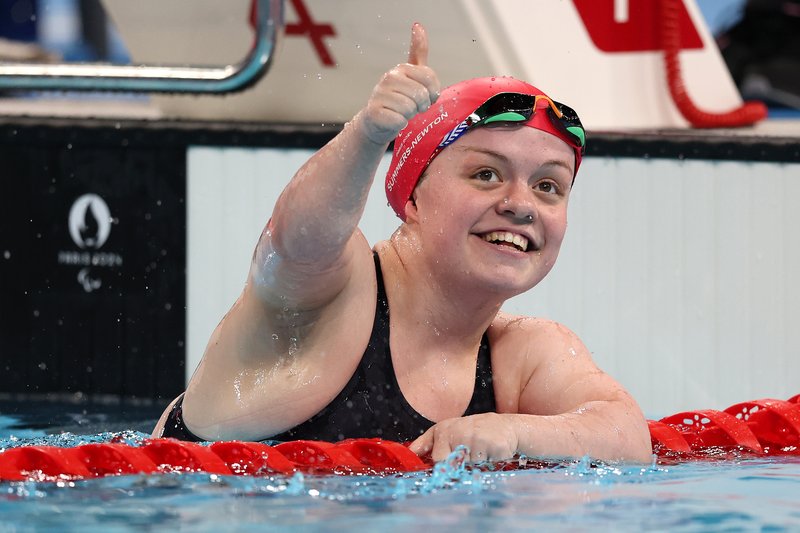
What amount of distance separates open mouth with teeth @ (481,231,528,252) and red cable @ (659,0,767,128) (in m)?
2.29

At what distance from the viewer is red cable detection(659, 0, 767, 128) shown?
4.41m

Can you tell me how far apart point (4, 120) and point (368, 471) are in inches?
103

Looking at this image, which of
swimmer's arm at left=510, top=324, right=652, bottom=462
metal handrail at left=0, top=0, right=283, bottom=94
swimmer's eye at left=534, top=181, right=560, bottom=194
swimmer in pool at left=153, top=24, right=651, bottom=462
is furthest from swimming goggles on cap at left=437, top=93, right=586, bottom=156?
metal handrail at left=0, top=0, right=283, bottom=94

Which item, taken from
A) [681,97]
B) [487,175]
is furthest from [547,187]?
[681,97]

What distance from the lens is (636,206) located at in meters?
Result: 4.15

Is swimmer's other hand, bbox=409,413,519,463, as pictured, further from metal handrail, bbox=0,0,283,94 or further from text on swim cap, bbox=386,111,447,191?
metal handrail, bbox=0,0,283,94

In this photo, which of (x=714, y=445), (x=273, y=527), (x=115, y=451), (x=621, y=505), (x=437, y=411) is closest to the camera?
(x=273, y=527)

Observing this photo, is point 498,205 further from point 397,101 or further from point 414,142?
point 397,101

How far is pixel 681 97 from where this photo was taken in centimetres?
447

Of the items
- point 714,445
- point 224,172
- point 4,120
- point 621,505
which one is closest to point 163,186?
point 224,172

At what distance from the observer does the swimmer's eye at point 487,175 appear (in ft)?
7.88

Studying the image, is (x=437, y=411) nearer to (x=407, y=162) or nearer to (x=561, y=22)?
(x=407, y=162)

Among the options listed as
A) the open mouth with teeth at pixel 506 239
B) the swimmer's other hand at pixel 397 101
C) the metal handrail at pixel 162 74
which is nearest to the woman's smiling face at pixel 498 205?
the open mouth with teeth at pixel 506 239

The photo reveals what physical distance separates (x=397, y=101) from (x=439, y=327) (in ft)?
2.15
